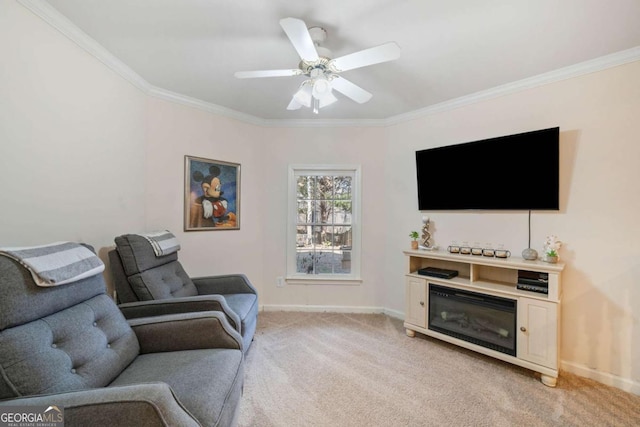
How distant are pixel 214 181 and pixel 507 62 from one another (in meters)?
3.00

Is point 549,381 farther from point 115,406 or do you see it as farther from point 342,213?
point 115,406

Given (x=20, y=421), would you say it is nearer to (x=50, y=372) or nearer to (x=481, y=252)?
(x=50, y=372)

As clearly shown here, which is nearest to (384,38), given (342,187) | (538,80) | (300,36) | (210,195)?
(300,36)

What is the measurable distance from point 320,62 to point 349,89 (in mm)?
323

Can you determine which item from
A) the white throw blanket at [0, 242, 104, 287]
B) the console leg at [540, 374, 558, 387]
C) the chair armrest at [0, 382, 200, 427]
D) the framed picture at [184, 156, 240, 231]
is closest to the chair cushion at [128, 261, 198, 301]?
the white throw blanket at [0, 242, 104, 287]

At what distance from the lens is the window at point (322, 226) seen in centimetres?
357

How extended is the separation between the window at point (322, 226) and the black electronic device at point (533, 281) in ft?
5.66

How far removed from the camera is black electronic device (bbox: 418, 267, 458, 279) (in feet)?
8.85

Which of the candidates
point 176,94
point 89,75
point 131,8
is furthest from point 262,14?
point 176,94

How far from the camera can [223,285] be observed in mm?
2643

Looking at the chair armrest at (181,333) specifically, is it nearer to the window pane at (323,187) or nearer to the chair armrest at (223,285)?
the chair armrest at (223,285)

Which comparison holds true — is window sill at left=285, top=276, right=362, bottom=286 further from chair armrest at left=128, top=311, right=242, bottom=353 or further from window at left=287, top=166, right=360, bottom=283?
chair armrest at left=128, top=311, right=242, bottom=353

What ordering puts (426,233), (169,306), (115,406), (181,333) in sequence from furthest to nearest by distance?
(426,233) < (169,306) < (181,333) < (115,406)

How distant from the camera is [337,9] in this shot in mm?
1637
